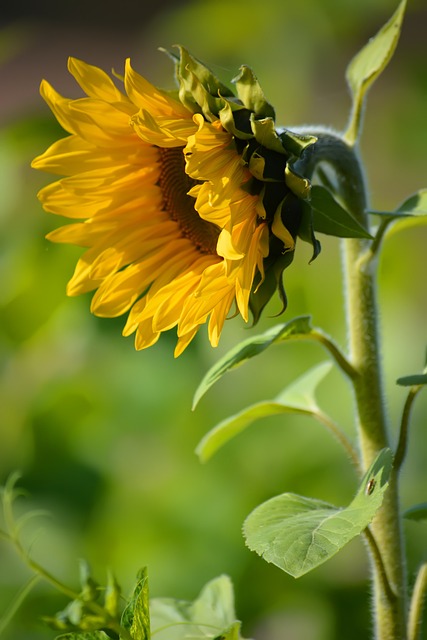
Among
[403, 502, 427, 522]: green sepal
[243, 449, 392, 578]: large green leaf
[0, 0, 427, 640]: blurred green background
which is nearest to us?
[243, 449, 392, 578]: large green leaf

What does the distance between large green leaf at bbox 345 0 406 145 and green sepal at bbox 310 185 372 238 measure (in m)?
0.06

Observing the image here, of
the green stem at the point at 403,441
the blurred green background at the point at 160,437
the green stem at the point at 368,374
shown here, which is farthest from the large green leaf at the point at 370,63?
the blurred green background at the point at 160,437

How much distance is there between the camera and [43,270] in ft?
3.38

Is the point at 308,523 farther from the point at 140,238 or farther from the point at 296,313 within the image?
the point at 296,313

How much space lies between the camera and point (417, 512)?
1.57 ft

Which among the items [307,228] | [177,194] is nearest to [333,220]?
[307,228]

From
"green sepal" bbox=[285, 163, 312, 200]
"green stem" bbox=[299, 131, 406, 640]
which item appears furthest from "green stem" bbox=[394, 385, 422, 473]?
"green sepal" bbox=[285, 163, 312, 200]

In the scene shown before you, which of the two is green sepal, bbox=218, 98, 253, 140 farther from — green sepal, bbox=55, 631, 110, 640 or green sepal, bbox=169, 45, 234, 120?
green sepal, bbox=55, 631, 110, 640

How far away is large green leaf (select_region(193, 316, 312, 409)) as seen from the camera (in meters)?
0.45

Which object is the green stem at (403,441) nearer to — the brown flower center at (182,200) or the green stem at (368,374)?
the green stem at (368,374)

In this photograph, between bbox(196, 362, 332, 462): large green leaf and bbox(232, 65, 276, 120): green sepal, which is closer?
bbox(232, 65, 276, 120): green sepal

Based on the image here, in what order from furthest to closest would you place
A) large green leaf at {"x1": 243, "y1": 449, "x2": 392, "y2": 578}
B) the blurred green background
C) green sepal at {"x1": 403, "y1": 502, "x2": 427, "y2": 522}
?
the blurred green background
green sepal at {"x1": 403, "y1": 502, "x2": 427, "y2": 522}
large green leaf at {"x1": 243, "y1": 449, "x2": 392, "y2": 578}

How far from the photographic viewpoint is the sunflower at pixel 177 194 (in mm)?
414

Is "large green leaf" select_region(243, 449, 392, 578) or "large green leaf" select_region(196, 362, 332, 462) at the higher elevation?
"large green leaf" select_region(196, 362, 332, 462)
